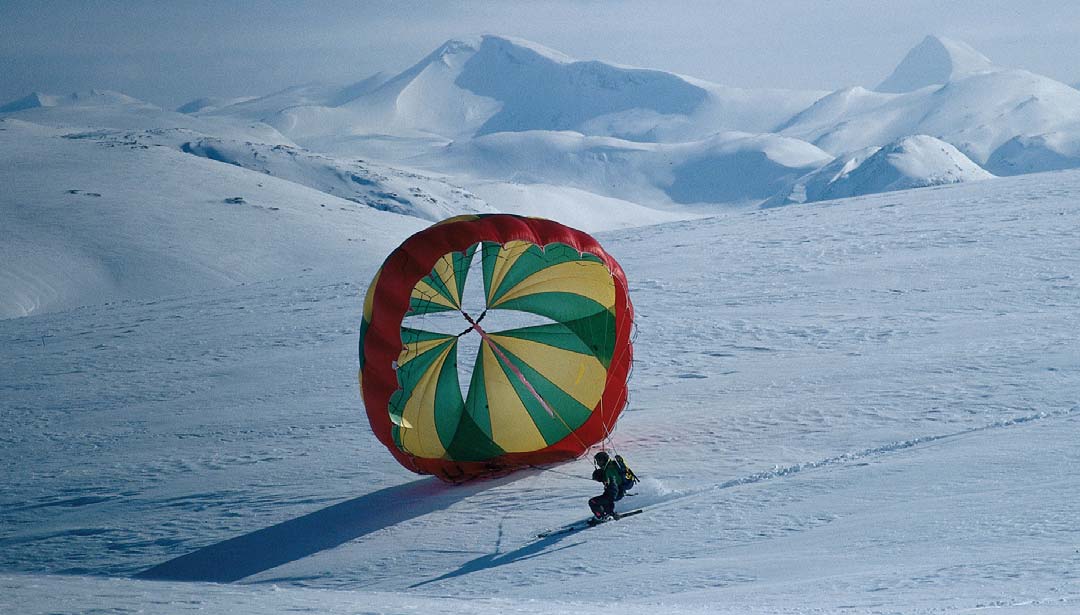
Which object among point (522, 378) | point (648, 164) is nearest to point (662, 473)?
point (522, 378)

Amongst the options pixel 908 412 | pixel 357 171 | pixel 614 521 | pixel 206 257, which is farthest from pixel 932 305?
pixel 357 171

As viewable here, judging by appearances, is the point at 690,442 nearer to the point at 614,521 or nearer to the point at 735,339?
the point at 614,521

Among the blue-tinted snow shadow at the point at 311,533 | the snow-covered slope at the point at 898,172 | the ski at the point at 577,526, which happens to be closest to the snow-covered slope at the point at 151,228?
the blue-tinted snow shadow at the point at 311,533

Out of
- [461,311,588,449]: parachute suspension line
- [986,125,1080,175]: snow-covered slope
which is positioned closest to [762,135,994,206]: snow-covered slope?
[986,125,1080,175]: snow-covered slope

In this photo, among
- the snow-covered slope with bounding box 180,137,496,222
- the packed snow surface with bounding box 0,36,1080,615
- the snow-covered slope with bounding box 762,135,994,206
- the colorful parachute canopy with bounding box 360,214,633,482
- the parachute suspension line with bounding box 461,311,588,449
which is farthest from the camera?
the snow-covered slope with bounding box 762,135,994,206

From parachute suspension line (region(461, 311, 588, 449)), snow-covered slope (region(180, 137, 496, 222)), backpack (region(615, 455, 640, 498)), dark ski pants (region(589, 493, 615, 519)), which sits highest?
snow-covered slope (region(180, 137, 496, 222))

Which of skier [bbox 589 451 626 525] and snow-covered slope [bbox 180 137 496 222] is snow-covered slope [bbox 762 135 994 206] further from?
skier [bbox 589 451 626 525]

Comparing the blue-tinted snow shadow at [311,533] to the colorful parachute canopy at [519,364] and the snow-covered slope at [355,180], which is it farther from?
the snow-covered slope at [355,180]
